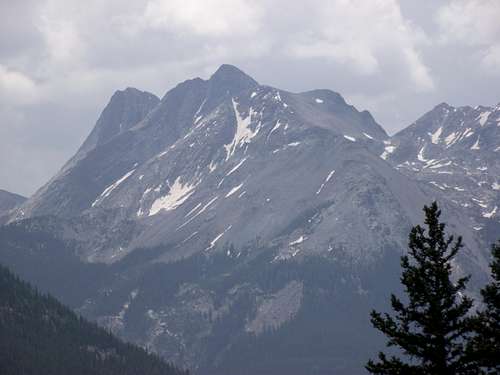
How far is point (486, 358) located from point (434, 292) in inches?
175

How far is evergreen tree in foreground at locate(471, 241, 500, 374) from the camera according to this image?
5266cm

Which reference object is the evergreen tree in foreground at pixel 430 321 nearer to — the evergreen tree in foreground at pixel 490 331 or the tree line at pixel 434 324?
the tree line at pixel 434 324

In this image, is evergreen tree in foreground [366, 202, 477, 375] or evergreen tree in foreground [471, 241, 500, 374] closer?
evergreen tree in foreground [471, 241, 500, 374]

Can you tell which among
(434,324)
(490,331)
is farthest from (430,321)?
(490,331)

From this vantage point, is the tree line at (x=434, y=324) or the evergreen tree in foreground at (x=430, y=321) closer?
the tree line at (x=434, y=324)

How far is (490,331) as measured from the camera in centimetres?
5522

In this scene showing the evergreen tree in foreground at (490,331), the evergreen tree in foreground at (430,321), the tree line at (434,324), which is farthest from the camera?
the evergreen tree in foreground at (430,321)

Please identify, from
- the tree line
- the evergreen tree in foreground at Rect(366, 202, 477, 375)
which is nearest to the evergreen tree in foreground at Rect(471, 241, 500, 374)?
the tree line

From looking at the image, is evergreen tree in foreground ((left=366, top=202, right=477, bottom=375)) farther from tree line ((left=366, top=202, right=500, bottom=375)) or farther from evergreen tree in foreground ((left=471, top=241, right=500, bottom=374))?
evergreen tree in foreground ((left=471, top=241, right=500, bottom=374))

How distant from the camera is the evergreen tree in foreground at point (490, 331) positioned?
173 feet

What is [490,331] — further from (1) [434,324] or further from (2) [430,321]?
(2) [430,321]

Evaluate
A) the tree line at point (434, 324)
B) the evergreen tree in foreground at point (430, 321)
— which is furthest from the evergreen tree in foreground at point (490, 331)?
the evergreen tree in foreground at point (430, 321)

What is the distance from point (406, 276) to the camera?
55.0 m

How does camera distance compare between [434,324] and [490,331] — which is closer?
[434,324]
